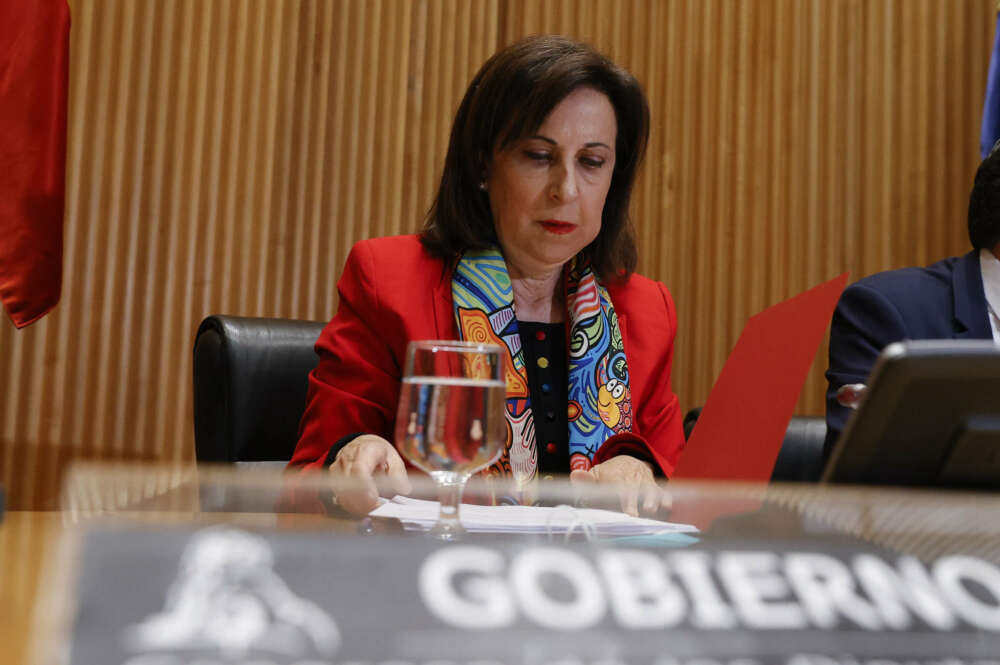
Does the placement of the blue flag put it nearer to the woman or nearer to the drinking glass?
the woman

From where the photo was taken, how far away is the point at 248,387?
5.37 ft

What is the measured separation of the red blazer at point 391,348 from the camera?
4.60 feet

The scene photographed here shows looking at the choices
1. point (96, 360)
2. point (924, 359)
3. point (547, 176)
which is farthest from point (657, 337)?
point (96, 360)

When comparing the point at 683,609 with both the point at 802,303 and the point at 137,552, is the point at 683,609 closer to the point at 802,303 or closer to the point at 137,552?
the point at 137,552

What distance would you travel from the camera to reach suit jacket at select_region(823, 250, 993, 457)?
1720mm

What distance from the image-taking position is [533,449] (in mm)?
1475

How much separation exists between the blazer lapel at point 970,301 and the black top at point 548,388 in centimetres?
76

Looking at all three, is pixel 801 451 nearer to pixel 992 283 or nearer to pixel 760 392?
pixel 992 283

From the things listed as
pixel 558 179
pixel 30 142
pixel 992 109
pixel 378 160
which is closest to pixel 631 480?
pixel 558 179

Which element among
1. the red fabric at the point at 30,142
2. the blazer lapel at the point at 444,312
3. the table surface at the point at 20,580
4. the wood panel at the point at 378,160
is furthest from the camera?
the wood panel at the point at 378,160

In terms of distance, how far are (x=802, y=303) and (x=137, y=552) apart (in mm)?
584

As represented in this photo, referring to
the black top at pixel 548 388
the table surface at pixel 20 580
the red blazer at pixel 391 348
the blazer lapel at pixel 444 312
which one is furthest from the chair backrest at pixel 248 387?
the table surface at pixel 20 580

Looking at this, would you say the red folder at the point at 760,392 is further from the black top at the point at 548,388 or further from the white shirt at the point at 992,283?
the white shirt at the point at 992,283

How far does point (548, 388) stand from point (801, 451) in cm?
73
